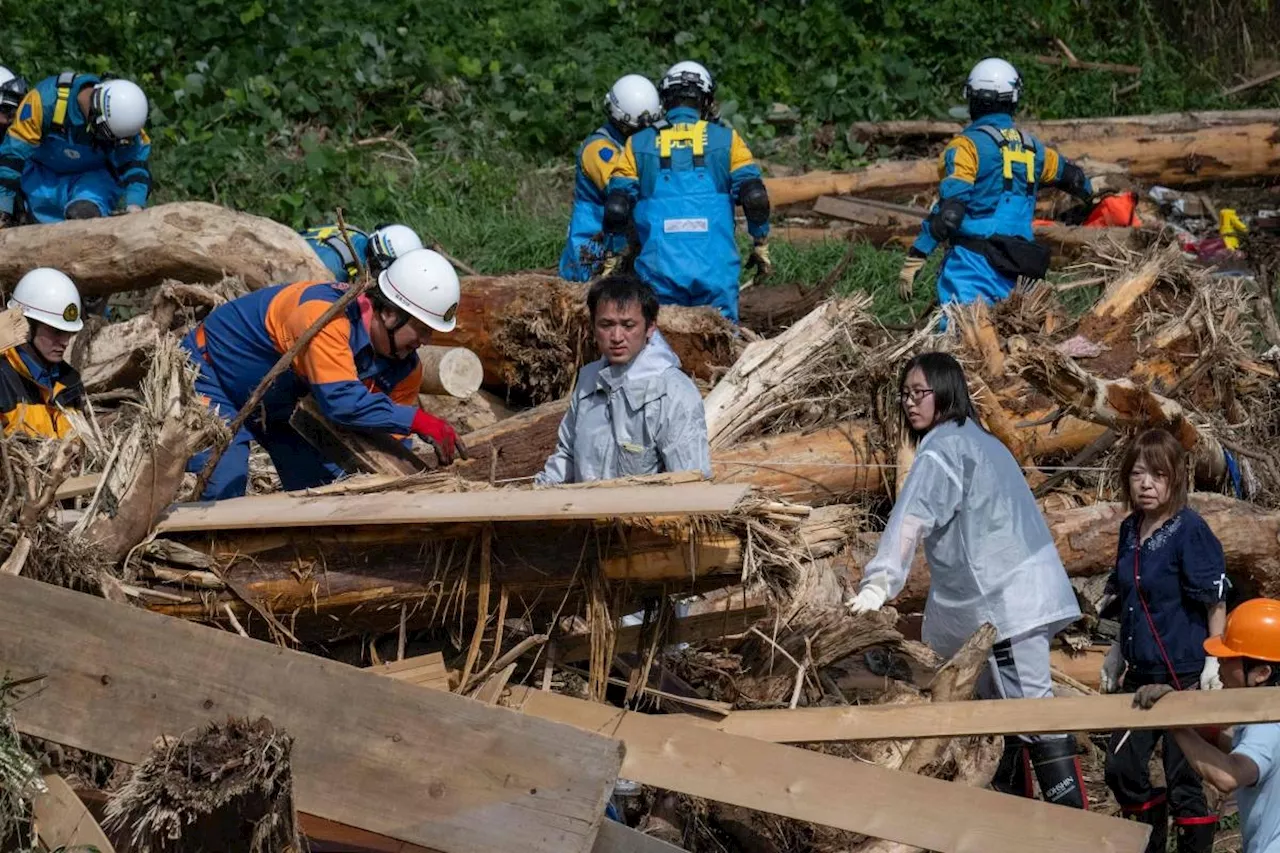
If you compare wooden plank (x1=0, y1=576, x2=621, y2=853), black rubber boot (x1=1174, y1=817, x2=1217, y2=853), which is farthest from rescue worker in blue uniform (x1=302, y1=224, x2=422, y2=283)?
black rubber boot (x1=1174, y1=817, x2=1217, y2=853)

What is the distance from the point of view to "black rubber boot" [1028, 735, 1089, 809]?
205 inches

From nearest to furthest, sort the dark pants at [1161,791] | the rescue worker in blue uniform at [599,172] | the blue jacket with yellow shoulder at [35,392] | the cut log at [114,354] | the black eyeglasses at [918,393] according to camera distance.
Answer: the black eyeglasses at [918,393], the dark pants at [1161,791], the blue jacket with yellow shoulder at [35,392], the cut log at [114,354], the rescue worker in blue uniform at [599,172]

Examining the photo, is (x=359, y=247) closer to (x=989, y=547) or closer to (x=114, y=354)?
(x=114, y=354)

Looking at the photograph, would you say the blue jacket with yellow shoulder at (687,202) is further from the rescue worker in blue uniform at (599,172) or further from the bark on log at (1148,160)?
the bark on log at (1148,160)

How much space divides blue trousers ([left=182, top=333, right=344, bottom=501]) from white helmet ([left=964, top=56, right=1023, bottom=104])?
4.52 metres

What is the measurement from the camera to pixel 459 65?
13.4 meters

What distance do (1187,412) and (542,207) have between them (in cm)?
609

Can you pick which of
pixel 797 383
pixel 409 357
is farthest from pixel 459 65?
pixel 409 357

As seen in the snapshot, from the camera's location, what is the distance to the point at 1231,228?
11.6 meters

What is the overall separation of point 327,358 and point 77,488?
112cm

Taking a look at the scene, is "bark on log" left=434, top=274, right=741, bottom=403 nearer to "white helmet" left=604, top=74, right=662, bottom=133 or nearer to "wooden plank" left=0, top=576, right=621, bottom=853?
"white helmet" left=604, top=74, right=662, bottom=133

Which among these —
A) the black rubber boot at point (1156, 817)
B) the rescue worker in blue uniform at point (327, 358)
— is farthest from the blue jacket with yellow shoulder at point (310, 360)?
the black rubber boot at point (1156, 817)

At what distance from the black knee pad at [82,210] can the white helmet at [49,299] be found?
2129mm

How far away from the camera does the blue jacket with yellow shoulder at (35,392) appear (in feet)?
21.0
